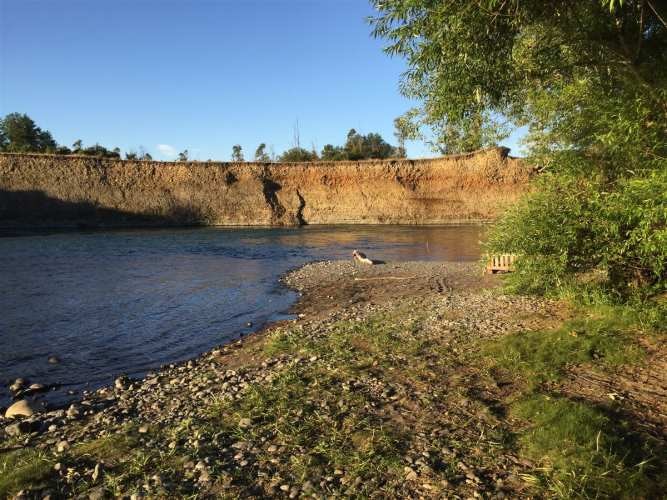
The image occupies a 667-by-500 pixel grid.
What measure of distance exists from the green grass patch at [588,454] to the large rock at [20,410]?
19.7ft

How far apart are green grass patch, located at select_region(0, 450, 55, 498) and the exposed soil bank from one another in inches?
1859

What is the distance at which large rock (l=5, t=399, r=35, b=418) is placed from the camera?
595cm

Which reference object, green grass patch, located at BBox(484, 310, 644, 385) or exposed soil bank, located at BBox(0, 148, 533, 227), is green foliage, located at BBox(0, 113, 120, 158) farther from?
green grass patch, located at BBox(484, 310, 644, 385)

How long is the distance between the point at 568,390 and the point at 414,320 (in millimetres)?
4003

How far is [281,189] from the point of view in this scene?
54531 millimetres

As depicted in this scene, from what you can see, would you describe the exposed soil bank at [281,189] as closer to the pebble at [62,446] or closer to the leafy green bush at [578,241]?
the leafy green bush at [578,241]

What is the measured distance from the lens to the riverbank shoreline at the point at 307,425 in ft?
12.7

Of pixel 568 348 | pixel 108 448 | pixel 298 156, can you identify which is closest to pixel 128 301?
pixel 108 448

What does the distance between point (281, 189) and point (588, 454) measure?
171 feet

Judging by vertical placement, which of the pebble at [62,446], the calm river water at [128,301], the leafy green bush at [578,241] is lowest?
the calm river water at [128,301]

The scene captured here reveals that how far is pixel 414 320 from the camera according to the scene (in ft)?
30.1

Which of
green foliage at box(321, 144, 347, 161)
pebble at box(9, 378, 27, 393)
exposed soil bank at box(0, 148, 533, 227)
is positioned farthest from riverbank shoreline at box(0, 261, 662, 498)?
green foliage at box(321, 144, 347, 161)

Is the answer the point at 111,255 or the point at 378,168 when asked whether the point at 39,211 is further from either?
the point at 378,168

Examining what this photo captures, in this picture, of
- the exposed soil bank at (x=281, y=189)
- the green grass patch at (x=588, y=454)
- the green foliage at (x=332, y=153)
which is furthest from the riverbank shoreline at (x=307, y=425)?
the green foliage at (x=332, y=153)
